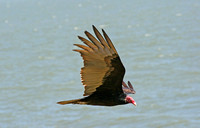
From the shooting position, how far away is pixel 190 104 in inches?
613

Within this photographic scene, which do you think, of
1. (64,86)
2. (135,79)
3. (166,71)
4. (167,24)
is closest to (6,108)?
(64,86)

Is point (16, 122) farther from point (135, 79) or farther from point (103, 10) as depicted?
point (103, 10)

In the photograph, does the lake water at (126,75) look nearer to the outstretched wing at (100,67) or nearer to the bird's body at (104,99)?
the bird's body at (104,99)

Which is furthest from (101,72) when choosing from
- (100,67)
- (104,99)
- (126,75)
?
(126,75)

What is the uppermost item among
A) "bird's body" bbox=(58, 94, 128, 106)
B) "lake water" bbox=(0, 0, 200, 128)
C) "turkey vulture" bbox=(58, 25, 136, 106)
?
"lake water" bbox=(0, 0, 200, 128)

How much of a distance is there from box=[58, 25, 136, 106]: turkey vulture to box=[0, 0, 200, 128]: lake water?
695 cm

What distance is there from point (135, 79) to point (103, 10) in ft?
102

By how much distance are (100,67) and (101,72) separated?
0.09m

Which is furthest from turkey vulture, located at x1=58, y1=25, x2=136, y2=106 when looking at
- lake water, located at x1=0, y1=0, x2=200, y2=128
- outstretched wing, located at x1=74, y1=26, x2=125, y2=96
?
lake water, located at x1=0, y1=0, x2=200, y2=128

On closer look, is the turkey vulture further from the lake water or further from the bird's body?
the lake water

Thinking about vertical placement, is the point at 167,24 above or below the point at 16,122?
above

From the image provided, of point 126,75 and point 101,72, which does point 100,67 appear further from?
point 126,75

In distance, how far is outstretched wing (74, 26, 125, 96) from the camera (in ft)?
21.2

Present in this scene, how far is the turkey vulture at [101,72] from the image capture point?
6477 mm
